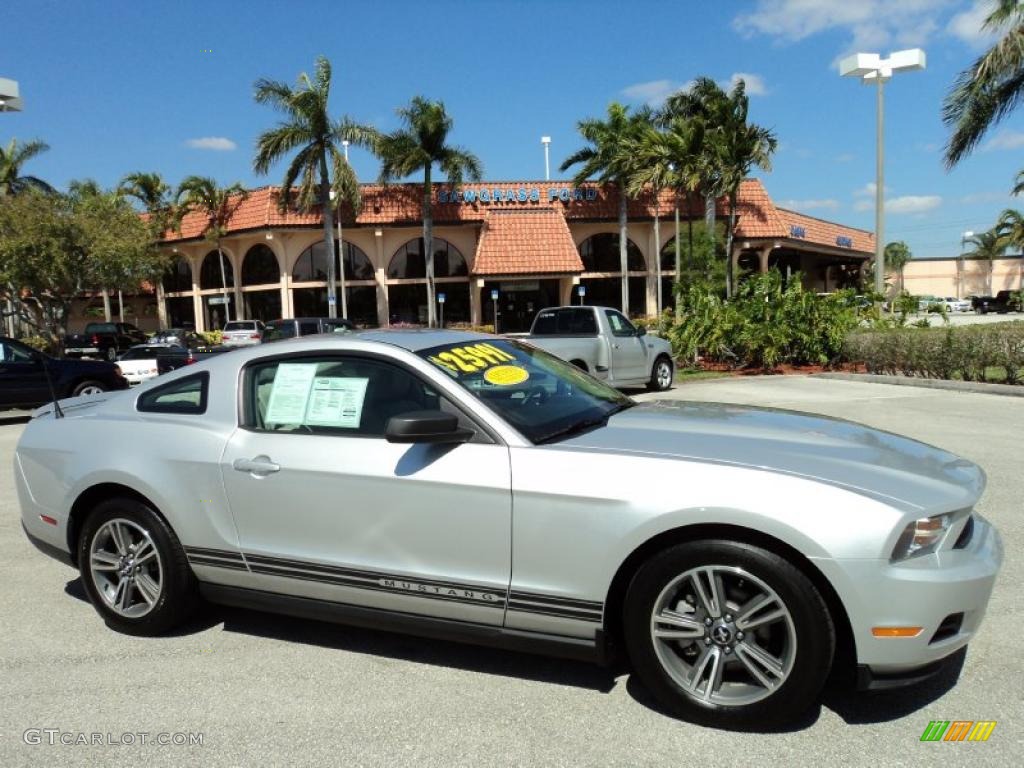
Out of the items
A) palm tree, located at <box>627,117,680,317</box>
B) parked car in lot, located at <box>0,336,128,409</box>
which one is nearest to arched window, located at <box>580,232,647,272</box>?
palm tree, located at <box>627,117,680,317</box>

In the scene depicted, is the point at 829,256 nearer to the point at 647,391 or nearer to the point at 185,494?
the point at 647,391

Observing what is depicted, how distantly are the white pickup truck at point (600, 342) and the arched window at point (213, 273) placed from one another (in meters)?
33.5

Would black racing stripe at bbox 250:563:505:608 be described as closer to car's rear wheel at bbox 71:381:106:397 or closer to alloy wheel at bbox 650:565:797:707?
alloy wheel at bbox 650:565:797:707

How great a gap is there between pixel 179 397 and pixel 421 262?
3824 cm

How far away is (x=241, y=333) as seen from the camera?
101ft

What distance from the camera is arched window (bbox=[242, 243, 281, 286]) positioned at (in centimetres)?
4156

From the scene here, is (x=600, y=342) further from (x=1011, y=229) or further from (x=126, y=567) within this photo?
(x=1011, y=229)

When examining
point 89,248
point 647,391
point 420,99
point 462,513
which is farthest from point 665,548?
point 420,99

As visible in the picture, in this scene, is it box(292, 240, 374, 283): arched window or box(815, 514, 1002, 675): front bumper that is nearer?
box(815, 514, 1002, 675): front bumper

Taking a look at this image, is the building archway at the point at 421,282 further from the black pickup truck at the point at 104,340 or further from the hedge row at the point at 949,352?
the hedge row at the point at 949,352

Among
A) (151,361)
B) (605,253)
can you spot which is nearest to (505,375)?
(151,361)

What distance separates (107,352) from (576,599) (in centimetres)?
3801

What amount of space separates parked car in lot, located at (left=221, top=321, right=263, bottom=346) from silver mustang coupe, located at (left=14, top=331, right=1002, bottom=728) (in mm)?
26675

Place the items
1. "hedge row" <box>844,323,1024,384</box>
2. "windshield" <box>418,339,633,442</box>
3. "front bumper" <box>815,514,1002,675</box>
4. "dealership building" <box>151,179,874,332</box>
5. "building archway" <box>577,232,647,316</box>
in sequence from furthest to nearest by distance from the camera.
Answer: "building archway" <box>577,232,647,316</box>
"dealership building" <box>151,179,874,332</box>
"hedge row" <box>844,323,1024,384</box>
"windshield" <box>418,339,633,442</box>
"front bumper" <box>815,514,1002,675</box>
